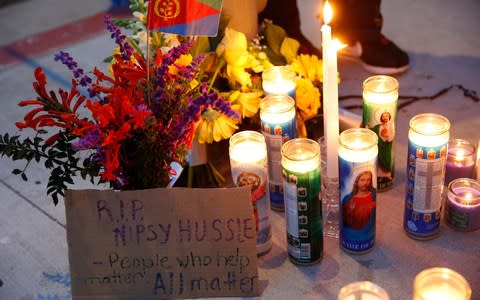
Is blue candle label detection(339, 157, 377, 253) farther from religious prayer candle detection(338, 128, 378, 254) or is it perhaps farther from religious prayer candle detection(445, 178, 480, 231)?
religious prayer candle detection(445, 178, 480, 231)

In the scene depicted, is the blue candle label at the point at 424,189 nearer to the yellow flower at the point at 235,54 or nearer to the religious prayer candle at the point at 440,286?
the religious prayer candle at the point at 440,286

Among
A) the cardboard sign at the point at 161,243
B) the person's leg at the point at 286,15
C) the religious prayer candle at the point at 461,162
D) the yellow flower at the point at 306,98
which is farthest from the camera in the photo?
the person's leg at the point at 286,15

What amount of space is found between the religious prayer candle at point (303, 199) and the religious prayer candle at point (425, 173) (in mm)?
160

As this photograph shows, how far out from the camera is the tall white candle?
1010mm

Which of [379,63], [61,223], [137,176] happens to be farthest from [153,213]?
[379,63]

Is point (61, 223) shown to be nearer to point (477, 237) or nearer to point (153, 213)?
point (153, 213)

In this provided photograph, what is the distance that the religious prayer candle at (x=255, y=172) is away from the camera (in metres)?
1.01

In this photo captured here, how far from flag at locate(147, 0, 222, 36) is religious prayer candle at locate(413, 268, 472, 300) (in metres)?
0.50

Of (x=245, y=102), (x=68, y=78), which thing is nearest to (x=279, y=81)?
(x=245, y=102)

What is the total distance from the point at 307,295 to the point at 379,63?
2.98ft

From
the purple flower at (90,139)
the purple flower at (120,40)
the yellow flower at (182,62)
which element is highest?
the purple flower at (120,40)

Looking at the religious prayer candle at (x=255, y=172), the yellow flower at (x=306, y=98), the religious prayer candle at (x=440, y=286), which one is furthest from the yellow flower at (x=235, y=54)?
the religious prayer candle at (x=440, y=286)

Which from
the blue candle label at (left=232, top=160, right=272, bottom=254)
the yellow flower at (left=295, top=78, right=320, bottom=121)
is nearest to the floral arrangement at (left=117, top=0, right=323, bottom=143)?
the yellow flower at (left=295, top=78, right=320, bottom=121)

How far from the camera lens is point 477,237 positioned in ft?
3.56
